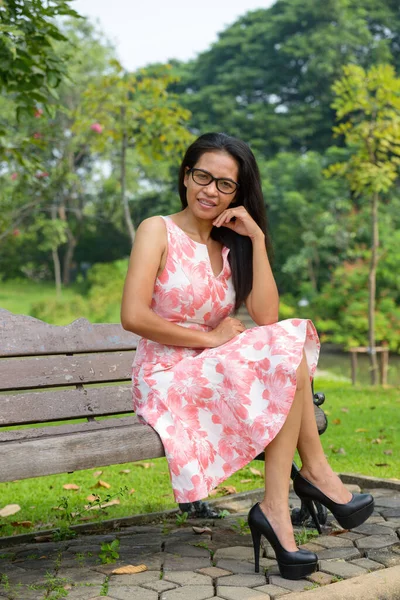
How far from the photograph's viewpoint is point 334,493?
3229mm

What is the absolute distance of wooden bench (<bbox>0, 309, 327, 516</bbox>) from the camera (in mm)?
2973

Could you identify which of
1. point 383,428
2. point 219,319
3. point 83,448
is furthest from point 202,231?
point 383,428

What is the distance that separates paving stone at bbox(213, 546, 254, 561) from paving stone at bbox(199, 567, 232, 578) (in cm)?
16

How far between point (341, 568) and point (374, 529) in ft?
1.91

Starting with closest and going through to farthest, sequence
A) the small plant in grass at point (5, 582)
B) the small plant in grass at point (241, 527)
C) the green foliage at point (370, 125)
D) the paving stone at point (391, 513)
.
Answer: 1. the small plant in grass at point (5, 582)
2. the small plant in grass at point (241, 527)
3. the paving stone at point (391, 513)
4. the green foliage at point (370, 125)

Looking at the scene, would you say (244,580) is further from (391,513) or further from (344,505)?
(391,513)

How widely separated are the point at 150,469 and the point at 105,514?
122 cm

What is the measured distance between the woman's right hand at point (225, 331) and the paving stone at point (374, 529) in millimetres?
1031

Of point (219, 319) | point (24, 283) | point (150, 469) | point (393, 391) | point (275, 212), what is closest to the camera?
point (219, 319)

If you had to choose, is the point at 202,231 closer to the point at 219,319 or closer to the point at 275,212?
the point at 219,319

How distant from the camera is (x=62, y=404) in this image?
3.65m

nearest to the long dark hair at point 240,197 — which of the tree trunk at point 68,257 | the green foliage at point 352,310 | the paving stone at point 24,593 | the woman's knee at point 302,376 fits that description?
the woman's knee at point 302,376

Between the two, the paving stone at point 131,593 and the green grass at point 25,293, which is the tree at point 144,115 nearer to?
the paving stone at point 131,593

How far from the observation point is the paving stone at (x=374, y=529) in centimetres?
356
